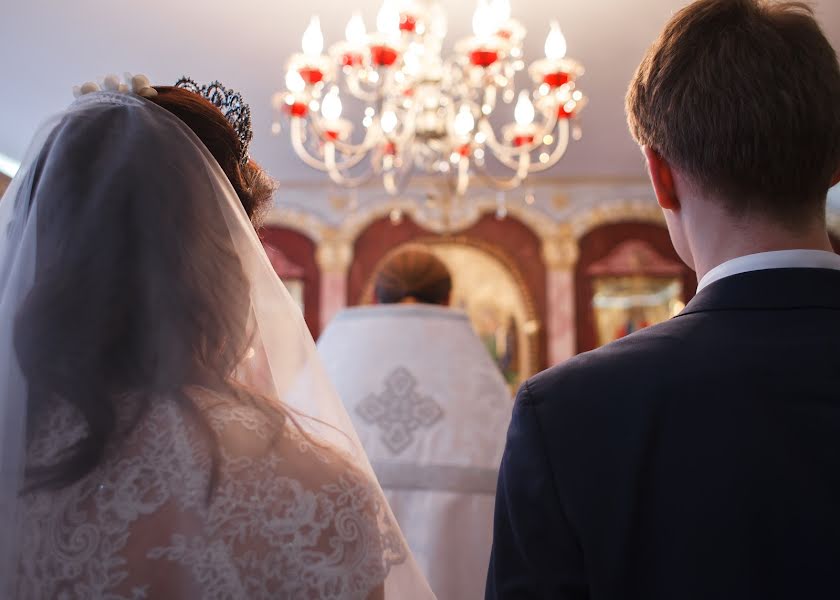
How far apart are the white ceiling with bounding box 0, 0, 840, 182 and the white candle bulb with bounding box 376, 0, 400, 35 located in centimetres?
118

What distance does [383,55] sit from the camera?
3.86m

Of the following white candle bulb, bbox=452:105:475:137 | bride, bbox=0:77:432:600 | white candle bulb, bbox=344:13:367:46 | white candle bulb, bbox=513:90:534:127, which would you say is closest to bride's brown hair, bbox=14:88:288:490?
bride, bbox=0:77:432:600

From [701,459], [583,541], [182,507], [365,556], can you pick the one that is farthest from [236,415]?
Answer: [701,459]

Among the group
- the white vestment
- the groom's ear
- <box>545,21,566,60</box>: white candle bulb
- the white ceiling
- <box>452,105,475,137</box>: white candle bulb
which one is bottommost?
the white vestment

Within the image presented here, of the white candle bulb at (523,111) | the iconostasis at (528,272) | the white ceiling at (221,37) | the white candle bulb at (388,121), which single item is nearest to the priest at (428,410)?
the white candle bulb at (388,121)

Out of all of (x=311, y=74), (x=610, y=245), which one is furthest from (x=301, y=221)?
(x=311, y=74)

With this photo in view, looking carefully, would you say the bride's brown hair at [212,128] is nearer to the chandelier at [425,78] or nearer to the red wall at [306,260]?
the chandelier at [425,78]

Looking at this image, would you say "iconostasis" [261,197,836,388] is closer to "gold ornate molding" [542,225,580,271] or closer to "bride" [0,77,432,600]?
"gold ornate molding" [542,225,580,271]

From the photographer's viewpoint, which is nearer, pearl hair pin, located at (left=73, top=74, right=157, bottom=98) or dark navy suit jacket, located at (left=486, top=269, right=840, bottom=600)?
dark navy suit jacket, located at (left=486, top=269, right=840, bottom=600)

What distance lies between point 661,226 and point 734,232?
805 centimetres

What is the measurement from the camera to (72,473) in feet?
3.75

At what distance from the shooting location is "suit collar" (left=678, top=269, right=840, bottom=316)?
3.39 feet

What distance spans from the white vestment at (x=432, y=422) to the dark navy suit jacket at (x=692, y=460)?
173 cm

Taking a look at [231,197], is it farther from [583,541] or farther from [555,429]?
[583,541]
